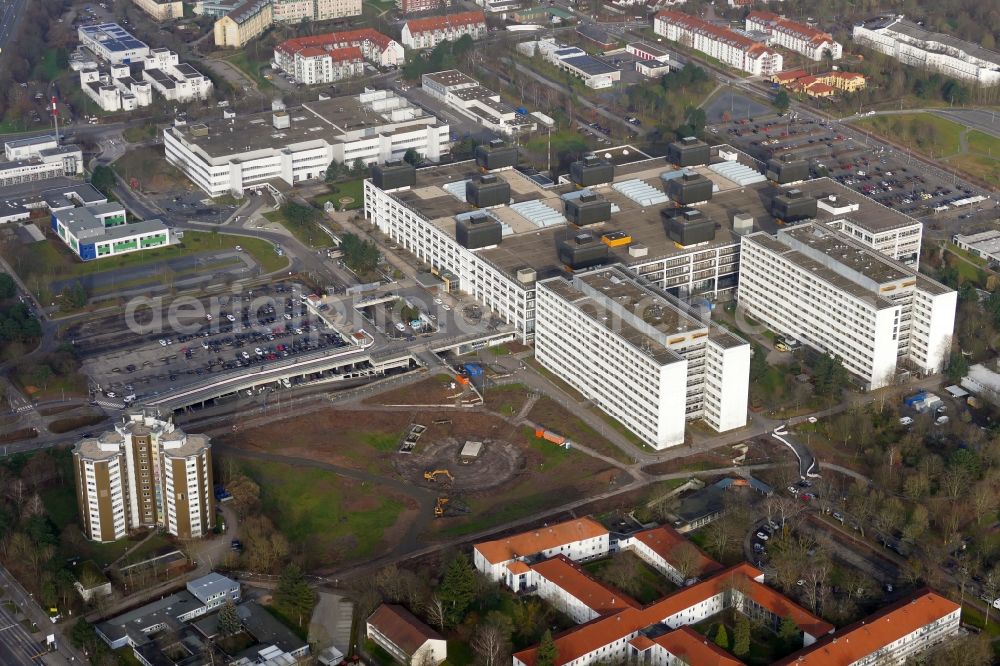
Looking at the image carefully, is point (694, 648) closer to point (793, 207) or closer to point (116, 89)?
point (793, 207)

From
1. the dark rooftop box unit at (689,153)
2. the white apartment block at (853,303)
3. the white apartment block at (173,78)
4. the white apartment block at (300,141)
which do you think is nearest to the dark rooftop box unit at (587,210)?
the white apartment block at (853,303)

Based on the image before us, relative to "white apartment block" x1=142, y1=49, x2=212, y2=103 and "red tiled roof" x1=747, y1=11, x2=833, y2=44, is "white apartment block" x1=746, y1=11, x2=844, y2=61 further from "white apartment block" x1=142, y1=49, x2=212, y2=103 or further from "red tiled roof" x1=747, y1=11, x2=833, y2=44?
"white apartment block" x1=142, y1=49, x2=212, y2=103

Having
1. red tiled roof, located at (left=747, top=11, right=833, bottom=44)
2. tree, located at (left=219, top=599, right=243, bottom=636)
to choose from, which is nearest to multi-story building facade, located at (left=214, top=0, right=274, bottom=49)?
red tiled roof, located at (left=747, top=11, right=833, bottom=44)

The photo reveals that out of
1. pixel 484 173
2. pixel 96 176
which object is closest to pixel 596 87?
pixel 484 173

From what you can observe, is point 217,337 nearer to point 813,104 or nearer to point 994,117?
point 813,104

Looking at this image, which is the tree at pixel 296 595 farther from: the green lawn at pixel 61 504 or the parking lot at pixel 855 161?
the parking lot at pixel 855 161

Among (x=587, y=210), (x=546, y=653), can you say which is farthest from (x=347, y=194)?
(x=546, y=653)
